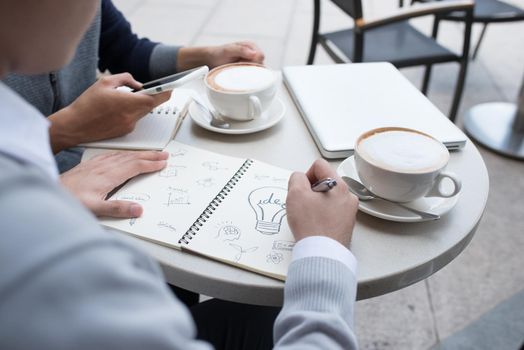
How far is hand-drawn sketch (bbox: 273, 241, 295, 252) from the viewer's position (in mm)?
563

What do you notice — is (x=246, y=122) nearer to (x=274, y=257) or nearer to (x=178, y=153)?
(x=178, y=153)

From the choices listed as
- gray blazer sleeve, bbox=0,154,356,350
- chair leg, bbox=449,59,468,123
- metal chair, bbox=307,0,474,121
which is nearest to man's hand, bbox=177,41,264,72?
gray blazer sleeve, bbox=0,154,356,350

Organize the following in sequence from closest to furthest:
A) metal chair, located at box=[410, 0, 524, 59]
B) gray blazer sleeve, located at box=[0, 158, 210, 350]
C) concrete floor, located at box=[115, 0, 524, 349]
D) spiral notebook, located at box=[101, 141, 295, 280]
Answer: gray blazer sleeve, located at box=[0, 158, 210, 350]
spiral notebook, located at box=[101, 141, 295, 280]
concrete floor, located at box=[115, 0, 524, 349]
metal chair, located at box=[410, 0, 524, 59]

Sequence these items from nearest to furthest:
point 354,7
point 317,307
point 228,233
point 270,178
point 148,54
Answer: point 317,307 → point 228,233 → point 270,178 → point 148,54 → point 354,7

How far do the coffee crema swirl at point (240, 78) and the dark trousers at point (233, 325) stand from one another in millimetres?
367

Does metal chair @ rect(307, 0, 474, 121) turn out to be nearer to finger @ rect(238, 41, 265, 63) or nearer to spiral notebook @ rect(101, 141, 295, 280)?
→ finger @ rect(238, 41, 265, 63)

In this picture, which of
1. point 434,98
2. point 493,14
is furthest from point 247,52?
point 434,98

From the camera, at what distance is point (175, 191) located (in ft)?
2.12

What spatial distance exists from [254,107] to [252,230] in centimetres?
27

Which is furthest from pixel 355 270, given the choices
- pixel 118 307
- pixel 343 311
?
pixel 118 307

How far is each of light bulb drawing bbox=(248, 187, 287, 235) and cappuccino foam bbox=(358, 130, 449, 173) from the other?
0.13 m

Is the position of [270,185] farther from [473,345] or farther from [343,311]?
[473,345]

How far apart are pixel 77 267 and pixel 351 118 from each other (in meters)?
0.62

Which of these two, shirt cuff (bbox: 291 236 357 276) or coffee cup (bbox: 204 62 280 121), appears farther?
coffee cup (bbox: 204 62 280 121)
